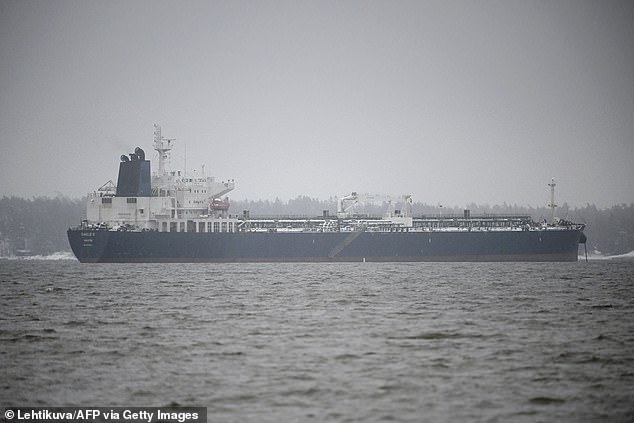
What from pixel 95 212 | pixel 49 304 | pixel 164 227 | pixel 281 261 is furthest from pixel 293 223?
pixel 49 304

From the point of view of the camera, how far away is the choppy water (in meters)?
17.9

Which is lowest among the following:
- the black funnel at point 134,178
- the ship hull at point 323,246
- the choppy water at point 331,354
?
the choppy water at point 331,354

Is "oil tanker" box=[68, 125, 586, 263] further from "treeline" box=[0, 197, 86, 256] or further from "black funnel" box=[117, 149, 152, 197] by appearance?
"treeline" box=[0, 197, 86, 256]

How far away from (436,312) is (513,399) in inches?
635

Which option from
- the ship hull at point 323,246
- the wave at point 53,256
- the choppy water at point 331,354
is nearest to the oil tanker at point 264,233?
the ship hull at point 323,246

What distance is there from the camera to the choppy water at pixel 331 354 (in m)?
17.9

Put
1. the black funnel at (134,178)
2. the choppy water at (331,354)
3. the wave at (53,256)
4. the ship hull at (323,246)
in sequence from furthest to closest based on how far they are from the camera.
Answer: the wave at (53,256) → the black funnel at (134,178) → the ship hull at (323,246) → the choppy water at (331,354)

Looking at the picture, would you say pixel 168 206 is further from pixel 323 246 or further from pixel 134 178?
pixel 323 246

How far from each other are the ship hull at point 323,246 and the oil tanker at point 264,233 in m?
0.09

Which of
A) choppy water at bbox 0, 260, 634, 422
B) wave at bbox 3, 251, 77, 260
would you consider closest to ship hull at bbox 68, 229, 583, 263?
choppy water at bbox 0, 260, 634, 422

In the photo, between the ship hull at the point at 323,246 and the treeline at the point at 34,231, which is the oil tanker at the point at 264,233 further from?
the treeline at the point at 34,231

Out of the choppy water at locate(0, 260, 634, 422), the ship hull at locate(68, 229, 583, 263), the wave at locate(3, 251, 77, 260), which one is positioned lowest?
the wave at locate(3, 251, 77, 260)

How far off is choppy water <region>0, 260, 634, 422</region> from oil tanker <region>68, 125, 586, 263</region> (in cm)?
3742

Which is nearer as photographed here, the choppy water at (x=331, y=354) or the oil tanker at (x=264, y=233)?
the choppy water at (x=331, y=354)
